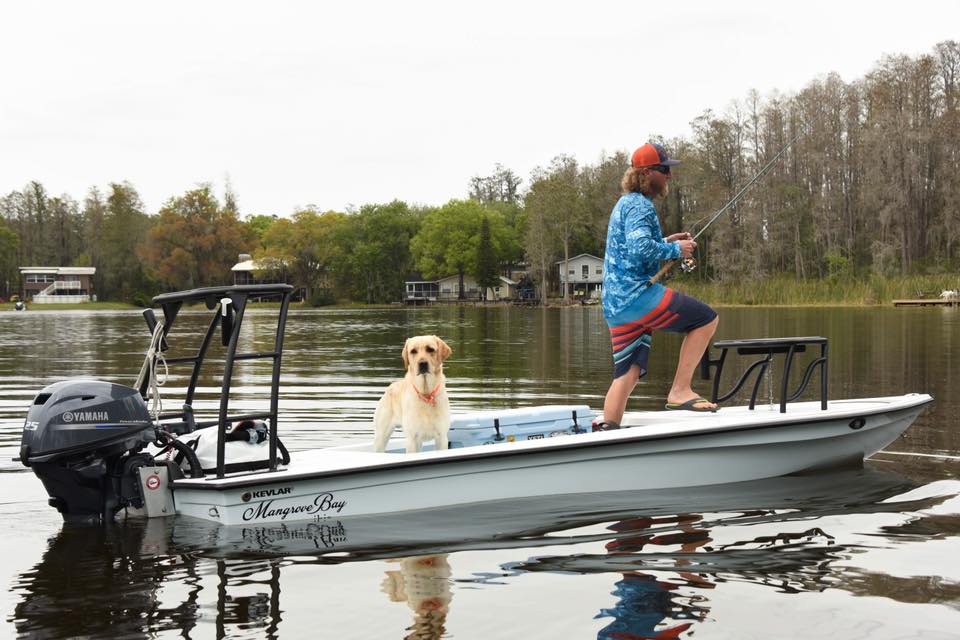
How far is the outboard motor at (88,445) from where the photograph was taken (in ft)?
19.6

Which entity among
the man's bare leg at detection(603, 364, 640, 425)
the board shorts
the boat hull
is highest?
the board shorts

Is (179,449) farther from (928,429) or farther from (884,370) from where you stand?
(884,370)

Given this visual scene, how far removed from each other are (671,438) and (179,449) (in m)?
3.48

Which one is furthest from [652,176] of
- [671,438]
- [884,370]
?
[884,370]

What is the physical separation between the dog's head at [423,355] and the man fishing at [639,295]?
1496 mm

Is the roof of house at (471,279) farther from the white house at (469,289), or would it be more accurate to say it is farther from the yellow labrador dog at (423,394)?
the yellow labrador dog at (423,394)

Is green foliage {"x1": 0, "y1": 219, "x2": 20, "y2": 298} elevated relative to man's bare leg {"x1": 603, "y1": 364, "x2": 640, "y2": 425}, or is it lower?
elevated

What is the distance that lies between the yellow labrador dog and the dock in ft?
174

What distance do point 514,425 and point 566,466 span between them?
109 centimetres

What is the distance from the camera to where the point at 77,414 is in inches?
236

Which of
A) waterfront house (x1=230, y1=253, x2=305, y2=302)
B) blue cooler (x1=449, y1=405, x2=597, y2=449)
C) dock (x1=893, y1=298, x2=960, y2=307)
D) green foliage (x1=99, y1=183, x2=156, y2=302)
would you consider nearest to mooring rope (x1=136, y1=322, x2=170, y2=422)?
blue cooler (x1=449, y1=405, x2=597, y2=449)

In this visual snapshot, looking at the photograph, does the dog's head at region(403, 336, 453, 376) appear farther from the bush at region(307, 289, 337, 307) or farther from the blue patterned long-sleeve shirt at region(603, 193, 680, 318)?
the bush at region(307, 289, 337, 307)

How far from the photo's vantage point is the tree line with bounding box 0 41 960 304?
8206 cm

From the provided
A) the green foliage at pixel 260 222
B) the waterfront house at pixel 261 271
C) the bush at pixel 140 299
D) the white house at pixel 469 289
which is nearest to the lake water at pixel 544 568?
the white house at pixel 469 289
